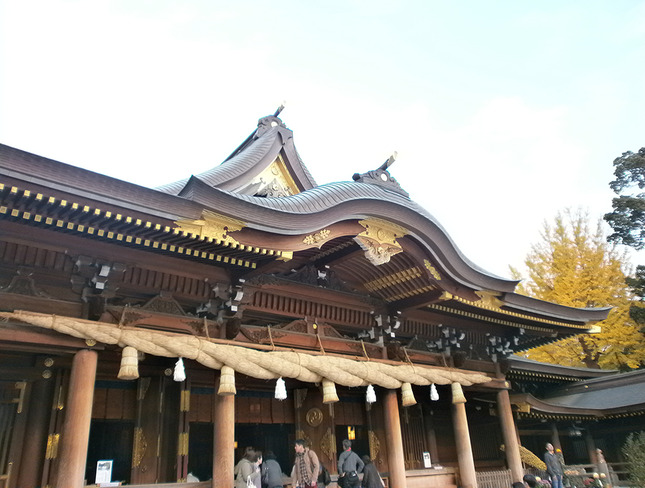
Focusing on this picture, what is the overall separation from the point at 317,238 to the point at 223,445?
3315 mm

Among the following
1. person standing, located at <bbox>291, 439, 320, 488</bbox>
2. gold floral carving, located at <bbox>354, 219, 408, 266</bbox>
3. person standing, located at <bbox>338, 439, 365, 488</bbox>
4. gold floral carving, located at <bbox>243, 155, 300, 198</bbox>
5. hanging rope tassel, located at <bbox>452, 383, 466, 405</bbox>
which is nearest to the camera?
person standing, located at <bbox>291, 439, 320, 488</bbox>

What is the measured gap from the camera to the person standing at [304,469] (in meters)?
7.36

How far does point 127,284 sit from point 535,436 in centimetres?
1480

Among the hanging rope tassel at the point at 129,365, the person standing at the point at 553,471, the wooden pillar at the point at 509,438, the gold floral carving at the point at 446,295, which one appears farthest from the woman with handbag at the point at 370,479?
the person standing at the point at 553,471

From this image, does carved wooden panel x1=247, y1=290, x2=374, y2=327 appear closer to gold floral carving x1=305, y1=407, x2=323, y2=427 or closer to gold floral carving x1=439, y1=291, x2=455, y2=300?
gold floral carving x1=439, y1=291, x2=455, y2=300

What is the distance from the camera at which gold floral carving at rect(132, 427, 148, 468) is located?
775 cm

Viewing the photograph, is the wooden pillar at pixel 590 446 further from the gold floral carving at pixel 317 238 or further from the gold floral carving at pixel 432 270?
the gold floral carving at pixel 317 238

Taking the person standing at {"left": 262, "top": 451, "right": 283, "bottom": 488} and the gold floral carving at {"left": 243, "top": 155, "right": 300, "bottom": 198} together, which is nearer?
the person standing at {"left": 262, "top": 451, "right": 283, "bottom": 488}

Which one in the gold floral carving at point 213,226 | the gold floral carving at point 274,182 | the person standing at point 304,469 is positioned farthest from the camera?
the gold floral carving at point 274,182

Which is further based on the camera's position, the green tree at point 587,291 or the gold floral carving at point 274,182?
the green tree at point 587,291

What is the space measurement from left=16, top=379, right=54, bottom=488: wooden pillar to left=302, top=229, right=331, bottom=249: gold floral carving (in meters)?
4.46

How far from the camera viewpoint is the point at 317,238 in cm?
759

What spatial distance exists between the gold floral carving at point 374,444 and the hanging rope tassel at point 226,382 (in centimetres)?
494

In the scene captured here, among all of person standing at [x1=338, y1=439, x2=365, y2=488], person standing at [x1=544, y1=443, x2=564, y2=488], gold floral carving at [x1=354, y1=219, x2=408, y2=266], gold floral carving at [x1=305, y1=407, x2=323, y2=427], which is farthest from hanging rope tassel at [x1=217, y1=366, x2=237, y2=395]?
person standing at [x1=544, y1=443, x2=564, y2=488]
